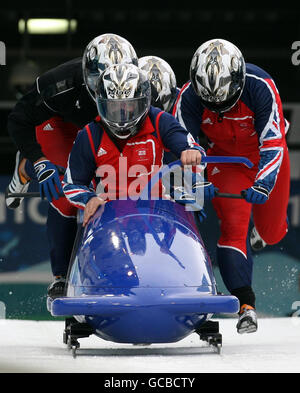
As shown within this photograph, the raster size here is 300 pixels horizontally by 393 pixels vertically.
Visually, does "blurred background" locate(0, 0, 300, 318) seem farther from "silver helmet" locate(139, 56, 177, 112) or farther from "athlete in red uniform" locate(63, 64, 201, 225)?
"athlete in red uniform" locate(63, 64, 201, 225)

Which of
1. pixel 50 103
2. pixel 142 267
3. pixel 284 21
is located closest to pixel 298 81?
pixel 284 21

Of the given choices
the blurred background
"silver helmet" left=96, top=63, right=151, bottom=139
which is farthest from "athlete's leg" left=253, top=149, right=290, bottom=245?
the blurred background

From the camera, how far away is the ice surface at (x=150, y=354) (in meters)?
4.92

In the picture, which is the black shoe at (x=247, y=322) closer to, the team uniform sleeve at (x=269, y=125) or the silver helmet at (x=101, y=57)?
the team uniform sleeve at (x=269, y=125)

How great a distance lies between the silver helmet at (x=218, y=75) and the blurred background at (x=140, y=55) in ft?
10.5

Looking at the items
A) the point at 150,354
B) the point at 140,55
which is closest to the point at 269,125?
the point at 150,354

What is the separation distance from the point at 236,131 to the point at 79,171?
1.11 metres

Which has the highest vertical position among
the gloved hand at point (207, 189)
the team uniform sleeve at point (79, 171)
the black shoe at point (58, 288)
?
the team uniform sleeve at point (79, 171)

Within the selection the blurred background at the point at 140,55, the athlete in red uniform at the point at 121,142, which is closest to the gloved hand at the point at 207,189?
the athlete in red uniform at the point at 121,142

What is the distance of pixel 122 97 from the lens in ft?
18.0

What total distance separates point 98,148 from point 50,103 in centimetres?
93

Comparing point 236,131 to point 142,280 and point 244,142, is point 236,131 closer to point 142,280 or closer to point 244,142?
point 244,142

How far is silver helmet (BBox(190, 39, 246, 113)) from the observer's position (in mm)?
5996

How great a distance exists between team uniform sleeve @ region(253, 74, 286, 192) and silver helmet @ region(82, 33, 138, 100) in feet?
2.38
